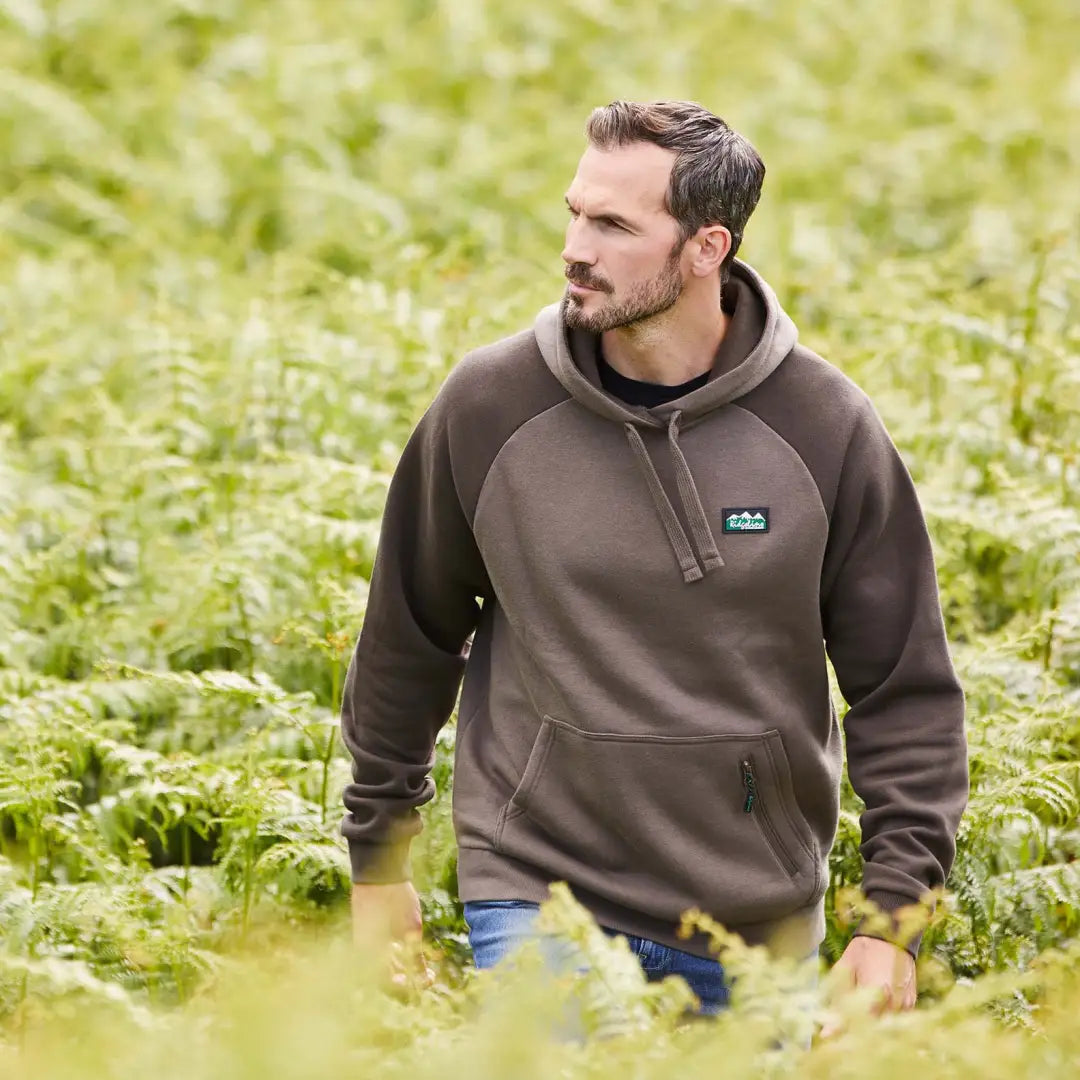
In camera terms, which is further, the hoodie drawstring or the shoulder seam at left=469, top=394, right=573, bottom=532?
the shoulder seam at left=469, top=394, right=573, bottom=532

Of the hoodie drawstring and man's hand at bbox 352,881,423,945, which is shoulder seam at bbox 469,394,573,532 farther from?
man's hand at bbox 352,881,423,945

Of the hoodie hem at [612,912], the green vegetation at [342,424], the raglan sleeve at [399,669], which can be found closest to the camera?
the green vegetation at [342,424]

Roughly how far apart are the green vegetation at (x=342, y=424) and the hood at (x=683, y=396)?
0.91 metres

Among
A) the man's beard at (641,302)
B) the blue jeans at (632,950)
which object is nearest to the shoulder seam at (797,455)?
the man's beard at (641,302)

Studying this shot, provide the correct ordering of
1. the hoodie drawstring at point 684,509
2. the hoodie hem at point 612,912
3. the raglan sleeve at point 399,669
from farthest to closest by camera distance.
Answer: the raglan sleeve at point 399,669
the hoodie hem at point 612,912
the hoodie drawstring at point 684,509

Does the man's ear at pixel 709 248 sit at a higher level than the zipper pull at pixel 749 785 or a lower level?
higher

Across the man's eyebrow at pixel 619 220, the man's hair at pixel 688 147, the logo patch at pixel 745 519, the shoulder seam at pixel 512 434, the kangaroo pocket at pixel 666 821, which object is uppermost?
the man's hair at pixel 688 147

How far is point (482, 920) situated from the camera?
3.45m

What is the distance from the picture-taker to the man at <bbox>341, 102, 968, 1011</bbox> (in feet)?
10.9

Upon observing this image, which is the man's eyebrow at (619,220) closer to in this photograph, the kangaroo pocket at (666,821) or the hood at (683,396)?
the hood at (683,396)

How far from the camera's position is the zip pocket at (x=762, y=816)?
336 cm

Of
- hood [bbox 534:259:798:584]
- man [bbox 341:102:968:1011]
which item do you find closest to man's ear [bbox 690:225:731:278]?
man [bbox 341:102:968:1011]

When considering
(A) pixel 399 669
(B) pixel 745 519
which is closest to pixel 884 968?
(B) pixel 745 519

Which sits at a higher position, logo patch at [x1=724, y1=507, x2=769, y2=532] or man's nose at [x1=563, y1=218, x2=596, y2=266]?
man's nose at [x1=563, y1=218, x2=596, y2=266]
